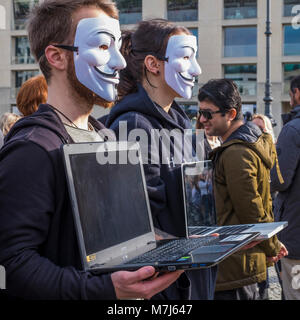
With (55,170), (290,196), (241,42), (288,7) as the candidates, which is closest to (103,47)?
(55,170)

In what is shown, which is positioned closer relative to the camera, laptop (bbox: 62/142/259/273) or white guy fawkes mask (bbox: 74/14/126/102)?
laptop (bbox: 62/142/259/273)

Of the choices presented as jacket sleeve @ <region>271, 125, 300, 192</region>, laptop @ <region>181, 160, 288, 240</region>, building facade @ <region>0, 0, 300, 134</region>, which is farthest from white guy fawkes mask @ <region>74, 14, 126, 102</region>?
building facade @ <region>0, 0, 300, 134</region>

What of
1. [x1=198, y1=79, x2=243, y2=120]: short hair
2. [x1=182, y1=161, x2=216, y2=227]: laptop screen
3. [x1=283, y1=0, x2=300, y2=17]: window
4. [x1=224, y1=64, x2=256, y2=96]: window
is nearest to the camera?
[x1=182, y1=161, x2=216, y2=227]: laptop screen

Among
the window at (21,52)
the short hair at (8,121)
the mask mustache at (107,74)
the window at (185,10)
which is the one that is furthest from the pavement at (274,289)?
the window at (21,52)

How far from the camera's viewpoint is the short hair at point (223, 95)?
11.5ft

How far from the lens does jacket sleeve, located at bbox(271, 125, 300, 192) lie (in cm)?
405

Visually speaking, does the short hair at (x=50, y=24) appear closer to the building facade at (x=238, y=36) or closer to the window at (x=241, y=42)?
the building facade at (x=238, y=36)

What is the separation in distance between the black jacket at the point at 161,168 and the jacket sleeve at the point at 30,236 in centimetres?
62

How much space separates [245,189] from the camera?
3.21 metres

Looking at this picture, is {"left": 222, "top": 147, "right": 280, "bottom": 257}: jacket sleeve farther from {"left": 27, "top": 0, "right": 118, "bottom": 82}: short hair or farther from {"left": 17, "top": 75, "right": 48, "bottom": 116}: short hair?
{"left": 27, "top": 0, "right": 118, "bottom": 82}: short hair

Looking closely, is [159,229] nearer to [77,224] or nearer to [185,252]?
[185,252]

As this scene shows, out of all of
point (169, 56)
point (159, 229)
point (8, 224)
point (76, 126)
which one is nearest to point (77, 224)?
point (8, 224)

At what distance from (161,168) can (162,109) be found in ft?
1.07

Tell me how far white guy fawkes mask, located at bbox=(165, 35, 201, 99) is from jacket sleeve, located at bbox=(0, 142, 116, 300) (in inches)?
41.2
